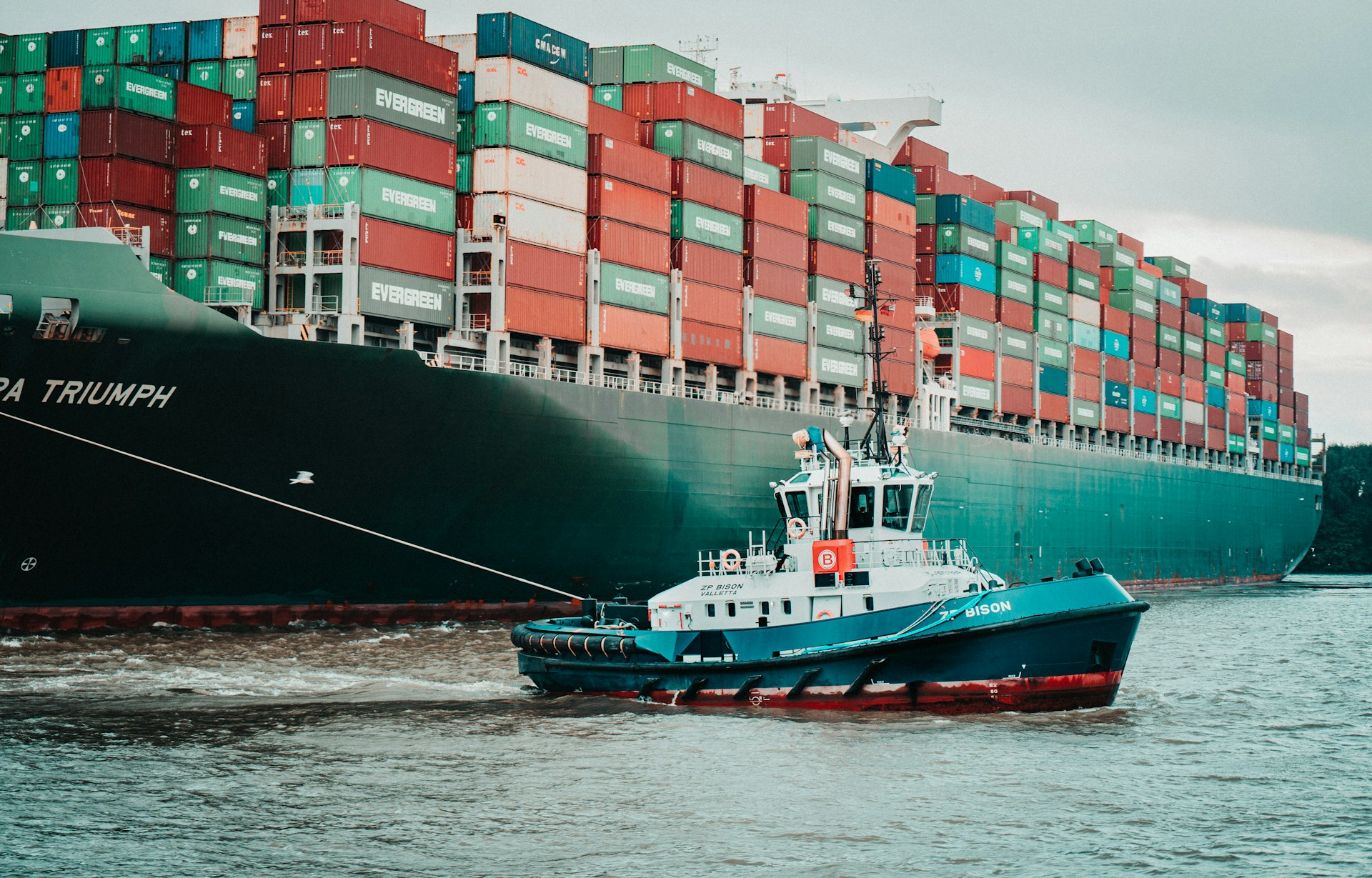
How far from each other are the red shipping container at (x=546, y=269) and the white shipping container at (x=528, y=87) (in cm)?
359

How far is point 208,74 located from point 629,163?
10.6 metres

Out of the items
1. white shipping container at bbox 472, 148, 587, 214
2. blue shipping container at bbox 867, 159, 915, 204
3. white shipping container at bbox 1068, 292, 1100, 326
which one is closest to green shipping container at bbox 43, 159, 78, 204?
white shipping container at bbox 472, 148, 587, 214

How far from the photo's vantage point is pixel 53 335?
24.4 meters

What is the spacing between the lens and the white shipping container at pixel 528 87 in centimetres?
3300

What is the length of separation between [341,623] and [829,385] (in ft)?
71.5

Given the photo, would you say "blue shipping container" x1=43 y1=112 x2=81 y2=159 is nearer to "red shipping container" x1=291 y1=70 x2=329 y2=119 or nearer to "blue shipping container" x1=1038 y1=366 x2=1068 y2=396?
"red shipping container" x1=291 y1=70 x2=329 y2=119

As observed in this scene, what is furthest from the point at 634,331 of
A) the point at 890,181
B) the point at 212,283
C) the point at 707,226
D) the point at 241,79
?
the point at 890,181

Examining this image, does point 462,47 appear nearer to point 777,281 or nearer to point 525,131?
point 525,131

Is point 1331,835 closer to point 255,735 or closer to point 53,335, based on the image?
point 255,735

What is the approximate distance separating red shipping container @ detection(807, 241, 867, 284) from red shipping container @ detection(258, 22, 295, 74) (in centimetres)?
1806

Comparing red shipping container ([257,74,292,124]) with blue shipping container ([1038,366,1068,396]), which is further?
blue shipping container ([1038,366,1068,396])

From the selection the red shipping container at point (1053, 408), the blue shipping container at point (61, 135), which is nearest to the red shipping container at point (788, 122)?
the red shipping container at point (1053, 408)

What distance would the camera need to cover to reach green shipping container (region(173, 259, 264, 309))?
2773cm

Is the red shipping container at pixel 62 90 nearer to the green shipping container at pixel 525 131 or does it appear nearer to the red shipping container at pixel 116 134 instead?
the red shipping container at pixel 116 134
